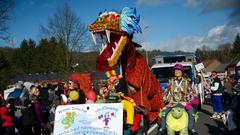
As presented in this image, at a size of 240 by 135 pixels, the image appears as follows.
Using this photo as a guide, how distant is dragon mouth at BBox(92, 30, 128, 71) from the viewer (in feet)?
21.2

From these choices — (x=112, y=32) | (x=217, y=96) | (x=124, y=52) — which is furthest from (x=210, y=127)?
(x=112, y=32)

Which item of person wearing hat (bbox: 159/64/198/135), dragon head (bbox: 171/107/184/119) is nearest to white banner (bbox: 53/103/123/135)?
dragon head (bbox: 171/107/184/119)

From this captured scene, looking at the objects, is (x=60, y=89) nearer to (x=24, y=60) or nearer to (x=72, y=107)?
(x=72, y=107)

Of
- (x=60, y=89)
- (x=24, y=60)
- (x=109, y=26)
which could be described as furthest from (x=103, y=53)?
(x=24, y=60)

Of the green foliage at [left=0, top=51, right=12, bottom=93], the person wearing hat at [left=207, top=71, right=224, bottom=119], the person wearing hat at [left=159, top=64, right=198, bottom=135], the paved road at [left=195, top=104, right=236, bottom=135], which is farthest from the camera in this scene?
the green foliage at [left=0, top=51, right=12, bottom=93]

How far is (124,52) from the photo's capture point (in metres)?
6.78

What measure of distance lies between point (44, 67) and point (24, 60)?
7951 millimetres

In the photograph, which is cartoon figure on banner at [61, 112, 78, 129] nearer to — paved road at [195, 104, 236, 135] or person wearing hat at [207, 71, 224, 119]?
paved road at [195, 104, 236, 135]

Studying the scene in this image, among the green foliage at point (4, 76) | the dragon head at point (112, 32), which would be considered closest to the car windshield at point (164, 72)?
the dragon head at point (112, 32)

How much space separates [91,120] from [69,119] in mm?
346

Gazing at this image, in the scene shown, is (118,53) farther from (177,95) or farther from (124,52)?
(177,95)

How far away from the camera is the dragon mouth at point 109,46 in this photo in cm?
645

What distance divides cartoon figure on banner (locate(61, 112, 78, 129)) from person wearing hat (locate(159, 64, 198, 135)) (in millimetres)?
2574

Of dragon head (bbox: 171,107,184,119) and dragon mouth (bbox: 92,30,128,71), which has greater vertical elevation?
dragon mouth (bbox: 92,30,128,71)
